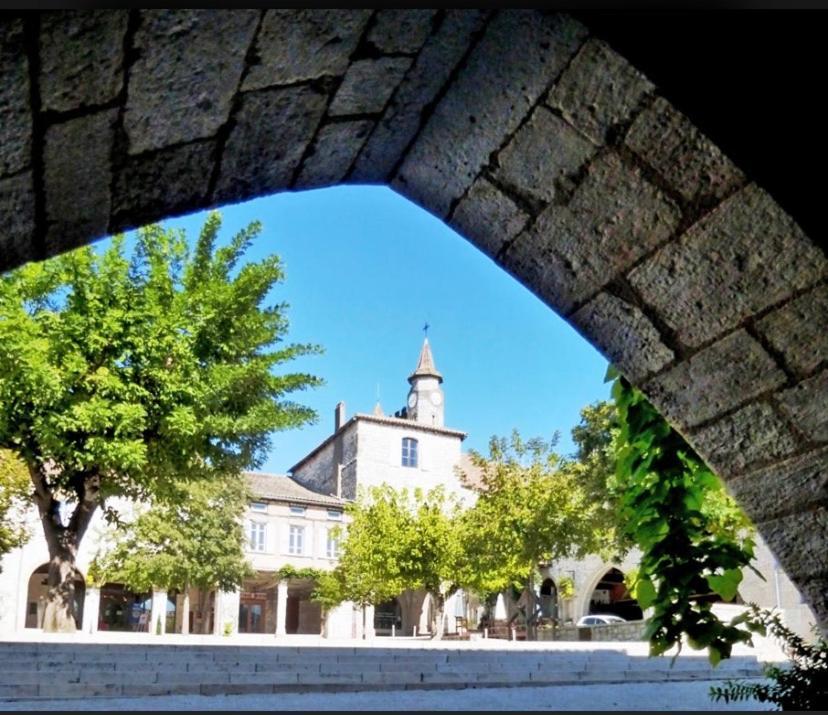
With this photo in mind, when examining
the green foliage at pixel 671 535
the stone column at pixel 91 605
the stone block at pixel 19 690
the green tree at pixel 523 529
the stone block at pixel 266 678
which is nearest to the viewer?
the green foliage at pixel 671 535

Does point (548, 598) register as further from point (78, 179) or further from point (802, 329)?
point (78, 179)

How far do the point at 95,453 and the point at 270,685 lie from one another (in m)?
5.10

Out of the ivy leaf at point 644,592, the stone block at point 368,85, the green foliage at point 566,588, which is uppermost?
the stone block at point 368,85

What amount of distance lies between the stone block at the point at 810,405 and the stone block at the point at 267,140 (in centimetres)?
84

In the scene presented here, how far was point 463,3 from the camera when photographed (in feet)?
3.52

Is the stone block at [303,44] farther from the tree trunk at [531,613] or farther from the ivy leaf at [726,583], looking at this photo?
the tree trunk at [531,613]

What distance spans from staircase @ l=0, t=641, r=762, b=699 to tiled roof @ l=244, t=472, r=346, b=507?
19.4 m

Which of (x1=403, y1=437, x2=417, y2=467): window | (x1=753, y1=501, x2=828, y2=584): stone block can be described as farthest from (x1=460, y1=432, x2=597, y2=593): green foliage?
(x1=753, y1=501, x2=828, y2=584): stone block

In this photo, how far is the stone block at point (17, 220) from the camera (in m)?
0.99

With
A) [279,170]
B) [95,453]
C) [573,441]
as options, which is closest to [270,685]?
[95,453]

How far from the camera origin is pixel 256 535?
3116 centimetres

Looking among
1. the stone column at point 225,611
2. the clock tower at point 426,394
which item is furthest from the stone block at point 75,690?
the clock tower at point 426,394

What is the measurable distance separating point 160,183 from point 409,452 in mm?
34297

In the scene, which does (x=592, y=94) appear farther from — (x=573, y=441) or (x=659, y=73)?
(x=573, y=441)
